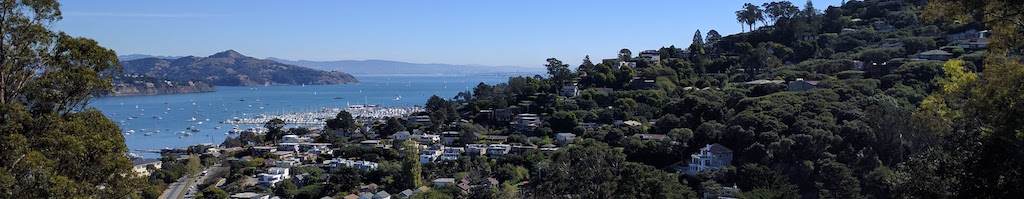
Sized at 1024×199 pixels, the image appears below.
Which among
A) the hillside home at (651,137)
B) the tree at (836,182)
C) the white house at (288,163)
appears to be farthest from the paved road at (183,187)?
the tree at (836,182)

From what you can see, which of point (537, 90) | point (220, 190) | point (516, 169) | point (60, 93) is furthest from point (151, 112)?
point (60, 93)

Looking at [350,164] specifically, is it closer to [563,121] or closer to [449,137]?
[449,137]

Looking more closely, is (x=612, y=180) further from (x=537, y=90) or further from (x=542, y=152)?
(x=537, y=90)

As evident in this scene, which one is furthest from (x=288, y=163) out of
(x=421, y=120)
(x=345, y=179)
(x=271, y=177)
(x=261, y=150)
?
(x=421, y=120)

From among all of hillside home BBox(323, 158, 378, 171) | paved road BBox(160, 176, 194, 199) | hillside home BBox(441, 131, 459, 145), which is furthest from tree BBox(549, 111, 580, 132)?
paved road BBox(160, 176, 194, 199)

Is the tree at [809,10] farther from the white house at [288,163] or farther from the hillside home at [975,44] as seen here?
the white house at [288,163]

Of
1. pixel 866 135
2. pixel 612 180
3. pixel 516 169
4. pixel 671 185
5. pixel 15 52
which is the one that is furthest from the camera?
pixel 516 169
